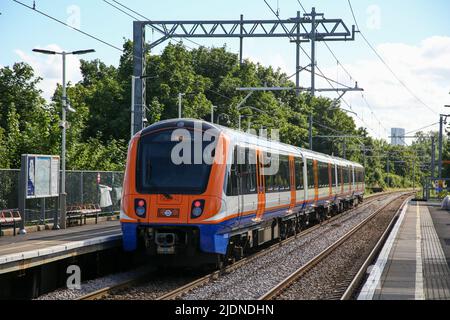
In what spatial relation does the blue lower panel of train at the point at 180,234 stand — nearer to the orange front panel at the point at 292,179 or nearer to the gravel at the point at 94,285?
the gravel at the point at 94,285

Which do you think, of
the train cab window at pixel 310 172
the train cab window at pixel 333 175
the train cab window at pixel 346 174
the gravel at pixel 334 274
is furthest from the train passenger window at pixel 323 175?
the train cab window at pixel 346 174

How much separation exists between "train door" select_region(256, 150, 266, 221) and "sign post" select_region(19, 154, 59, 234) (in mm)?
7502

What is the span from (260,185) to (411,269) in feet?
13.4

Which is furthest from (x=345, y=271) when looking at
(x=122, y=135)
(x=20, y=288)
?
(x=122, y=135)

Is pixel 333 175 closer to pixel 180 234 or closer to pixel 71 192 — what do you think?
pixel 71 192

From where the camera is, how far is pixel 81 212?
25.2m

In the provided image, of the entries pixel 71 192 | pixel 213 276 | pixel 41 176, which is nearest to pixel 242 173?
pixel 213 276

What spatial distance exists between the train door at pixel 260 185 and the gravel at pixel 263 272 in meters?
1.15

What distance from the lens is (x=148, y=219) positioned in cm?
1404

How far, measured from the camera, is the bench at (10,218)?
20.5 metres

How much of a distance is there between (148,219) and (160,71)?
104ft

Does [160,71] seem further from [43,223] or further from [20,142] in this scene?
[43,223]

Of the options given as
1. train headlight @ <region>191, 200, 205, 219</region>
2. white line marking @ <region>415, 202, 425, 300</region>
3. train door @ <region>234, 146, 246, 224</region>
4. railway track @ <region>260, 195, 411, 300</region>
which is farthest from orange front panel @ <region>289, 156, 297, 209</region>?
train headlight @ <region>191, 200, 205, 219</region>

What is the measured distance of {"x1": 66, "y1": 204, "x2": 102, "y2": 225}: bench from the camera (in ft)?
81.7
